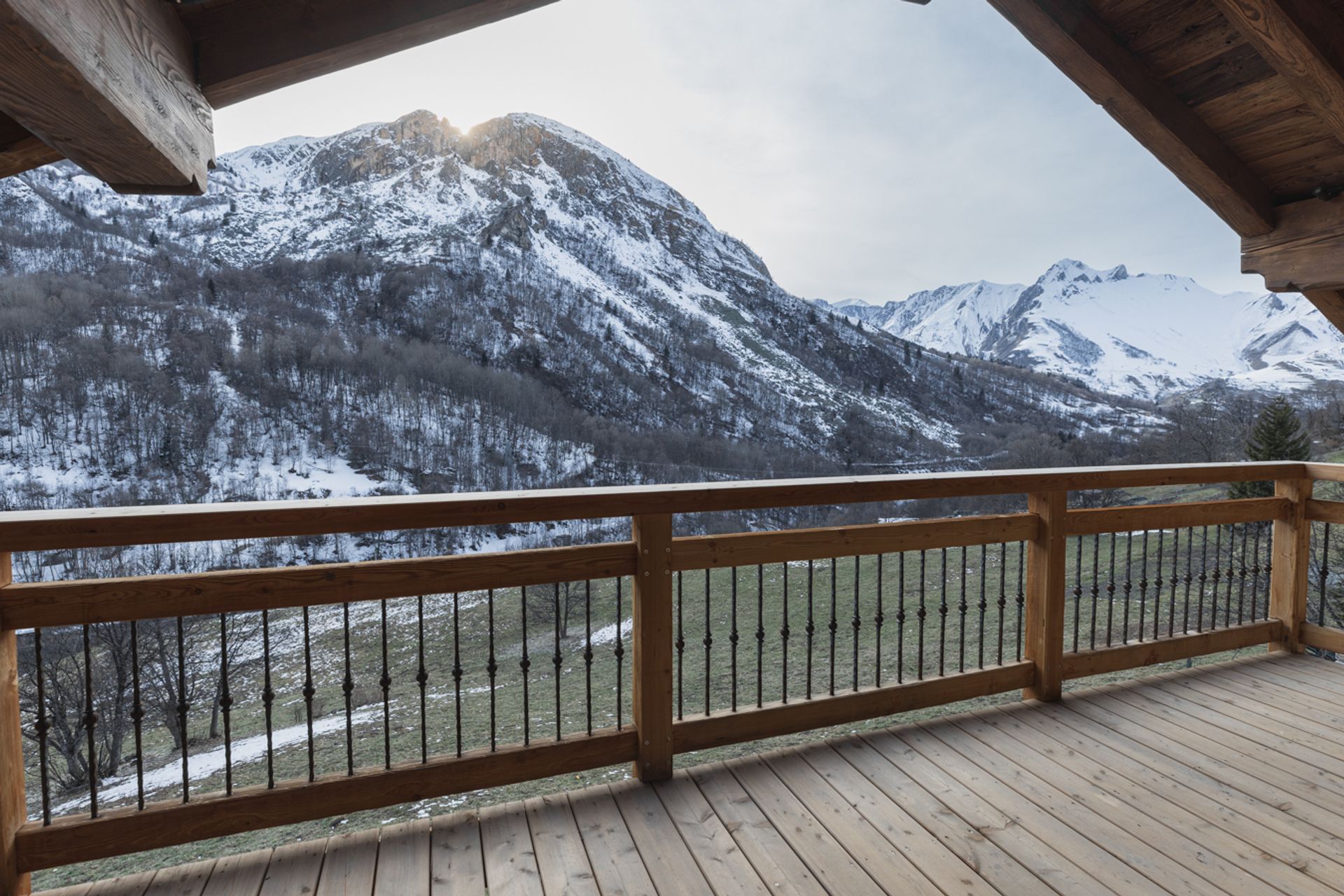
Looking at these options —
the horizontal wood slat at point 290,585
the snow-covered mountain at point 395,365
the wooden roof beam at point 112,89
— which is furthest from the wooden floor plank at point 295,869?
the snow-covered mountain at point 395,365

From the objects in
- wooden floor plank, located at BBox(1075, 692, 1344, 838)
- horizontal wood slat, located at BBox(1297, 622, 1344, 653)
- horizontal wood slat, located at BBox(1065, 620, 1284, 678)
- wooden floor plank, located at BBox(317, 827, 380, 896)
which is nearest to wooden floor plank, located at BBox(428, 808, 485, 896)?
wooden floor plank, located at BBox(317, 827, 380, 896)

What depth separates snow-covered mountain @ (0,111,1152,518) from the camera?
2959 centimetres

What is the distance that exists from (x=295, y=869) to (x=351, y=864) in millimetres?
127

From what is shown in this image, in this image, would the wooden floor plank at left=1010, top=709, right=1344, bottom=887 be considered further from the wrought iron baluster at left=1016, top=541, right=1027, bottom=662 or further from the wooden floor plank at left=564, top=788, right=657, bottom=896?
the wooden floor plank at left=564, top=788, right=657, bottom=896

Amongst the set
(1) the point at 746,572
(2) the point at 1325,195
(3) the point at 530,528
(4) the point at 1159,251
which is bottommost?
(1) the point at 746,572

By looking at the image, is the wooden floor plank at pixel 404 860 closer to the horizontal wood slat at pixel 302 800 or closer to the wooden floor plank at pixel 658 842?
the horizontal wood slat at pixel 302 800

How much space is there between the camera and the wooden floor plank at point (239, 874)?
1.46 meters

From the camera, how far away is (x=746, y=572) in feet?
75.4

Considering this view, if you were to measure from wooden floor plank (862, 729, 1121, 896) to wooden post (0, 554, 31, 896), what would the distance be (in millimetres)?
2235

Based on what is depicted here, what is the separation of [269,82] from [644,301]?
68.3m

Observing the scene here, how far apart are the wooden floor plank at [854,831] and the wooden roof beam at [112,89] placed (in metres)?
2.07

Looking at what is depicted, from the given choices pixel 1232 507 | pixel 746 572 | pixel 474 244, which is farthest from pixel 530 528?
pixel 474 244

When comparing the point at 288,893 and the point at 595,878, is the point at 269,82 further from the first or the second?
the point at 595,878

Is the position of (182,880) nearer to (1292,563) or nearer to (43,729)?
(43,729)
